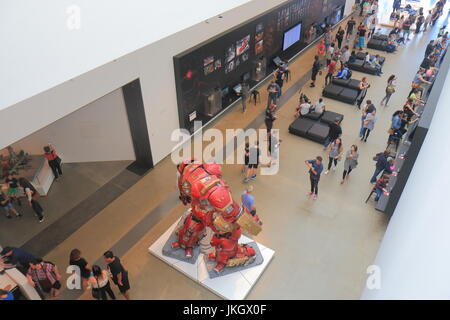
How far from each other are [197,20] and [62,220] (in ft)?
21.0

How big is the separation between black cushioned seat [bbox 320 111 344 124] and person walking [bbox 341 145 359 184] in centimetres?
268

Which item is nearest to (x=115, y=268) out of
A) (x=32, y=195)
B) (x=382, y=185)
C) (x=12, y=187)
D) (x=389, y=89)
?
(x=32, y=195)

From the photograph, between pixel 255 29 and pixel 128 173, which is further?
pixel 255 29

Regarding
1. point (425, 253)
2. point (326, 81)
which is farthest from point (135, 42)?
point (326, 81)

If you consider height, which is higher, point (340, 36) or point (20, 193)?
A: point (340, 36)

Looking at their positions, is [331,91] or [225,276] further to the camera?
[331,91]

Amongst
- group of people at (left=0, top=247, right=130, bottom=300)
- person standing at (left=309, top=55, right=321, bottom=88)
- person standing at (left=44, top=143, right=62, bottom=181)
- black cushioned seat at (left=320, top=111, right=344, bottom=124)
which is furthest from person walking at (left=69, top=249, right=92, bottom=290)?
person standing at (left=309, top=55, right=321, bottom=88)

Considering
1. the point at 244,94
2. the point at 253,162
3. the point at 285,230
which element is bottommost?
the point at 285,230

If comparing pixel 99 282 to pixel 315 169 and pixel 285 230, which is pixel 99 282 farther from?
pixel 315 169

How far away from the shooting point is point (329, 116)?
1214cm

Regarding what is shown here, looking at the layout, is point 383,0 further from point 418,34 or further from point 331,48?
point 331,48

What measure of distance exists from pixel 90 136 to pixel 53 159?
3.82ft

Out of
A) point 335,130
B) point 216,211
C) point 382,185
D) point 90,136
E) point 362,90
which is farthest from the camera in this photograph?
point 362,90

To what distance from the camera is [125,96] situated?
9.09m
